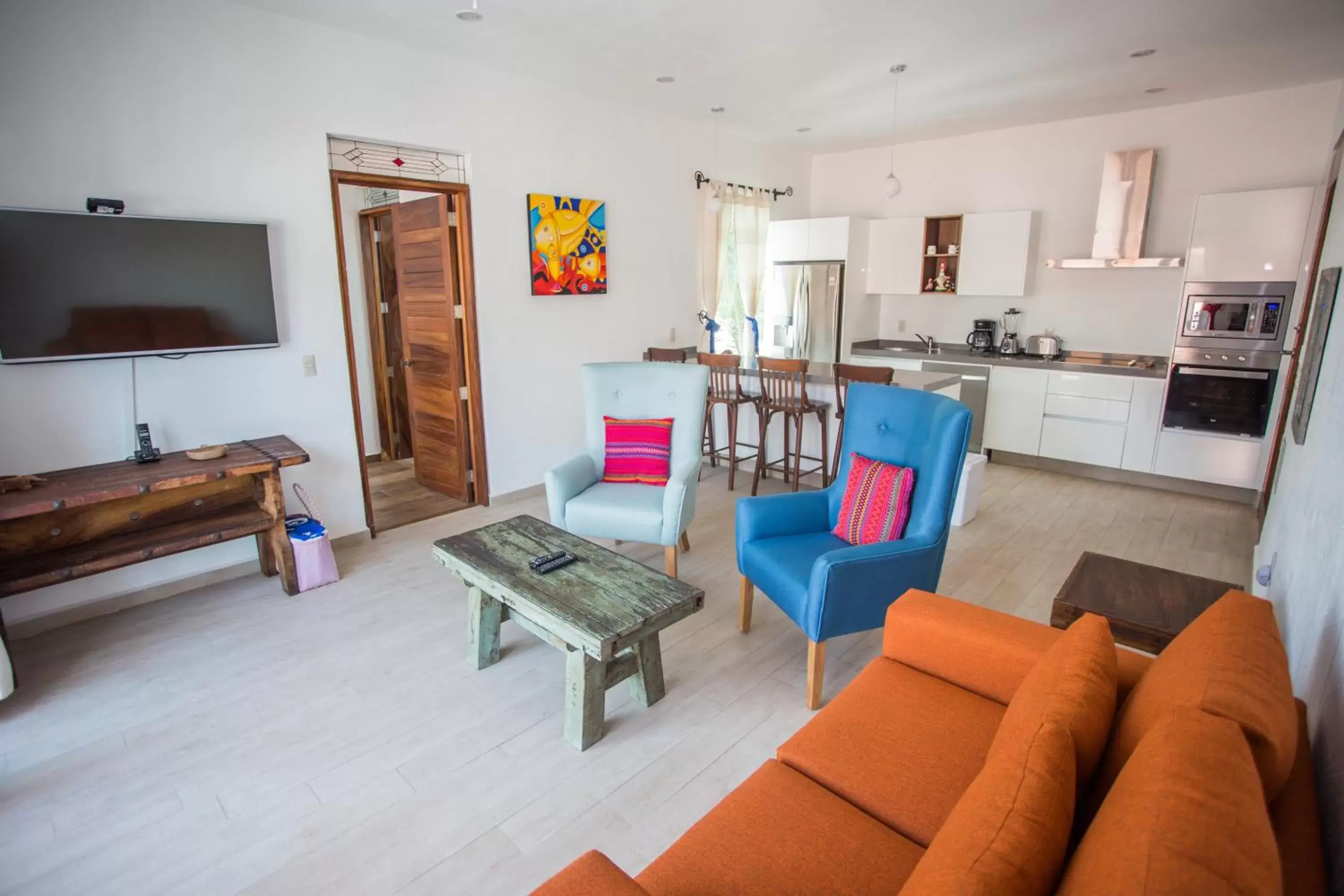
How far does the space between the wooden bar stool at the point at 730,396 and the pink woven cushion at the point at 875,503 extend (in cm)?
199

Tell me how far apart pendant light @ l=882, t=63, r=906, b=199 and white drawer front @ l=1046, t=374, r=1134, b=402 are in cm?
197

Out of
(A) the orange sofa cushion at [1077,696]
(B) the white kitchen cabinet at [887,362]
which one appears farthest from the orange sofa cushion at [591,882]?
(B) the white kitchen cabinet at [887,362]

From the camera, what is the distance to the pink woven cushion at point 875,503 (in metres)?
2.57

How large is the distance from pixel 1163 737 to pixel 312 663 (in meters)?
2.86

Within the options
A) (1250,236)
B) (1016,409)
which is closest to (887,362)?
(1016,409)

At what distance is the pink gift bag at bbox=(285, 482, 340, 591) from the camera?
3.32m

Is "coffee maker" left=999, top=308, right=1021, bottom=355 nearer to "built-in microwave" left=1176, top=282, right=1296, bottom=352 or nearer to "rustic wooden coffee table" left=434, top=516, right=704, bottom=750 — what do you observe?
"built-in microwave" left=1176, top=282, right=1296, bottom=352

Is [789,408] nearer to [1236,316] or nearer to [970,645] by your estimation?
[970,645]

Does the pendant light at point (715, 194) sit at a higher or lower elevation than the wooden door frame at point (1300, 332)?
higher

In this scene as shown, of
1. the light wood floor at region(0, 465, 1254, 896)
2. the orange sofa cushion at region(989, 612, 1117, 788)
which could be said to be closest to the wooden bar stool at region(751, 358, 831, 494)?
the light wood floor at region(0, 465, 1254, 896)

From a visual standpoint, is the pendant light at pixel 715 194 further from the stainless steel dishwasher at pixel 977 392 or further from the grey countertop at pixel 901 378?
the stainless steel dishwasher at pixel 977 392

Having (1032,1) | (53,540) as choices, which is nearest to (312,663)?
(53,540)

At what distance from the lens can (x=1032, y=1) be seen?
3.04m

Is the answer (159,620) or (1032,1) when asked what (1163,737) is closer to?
(1032,1)
